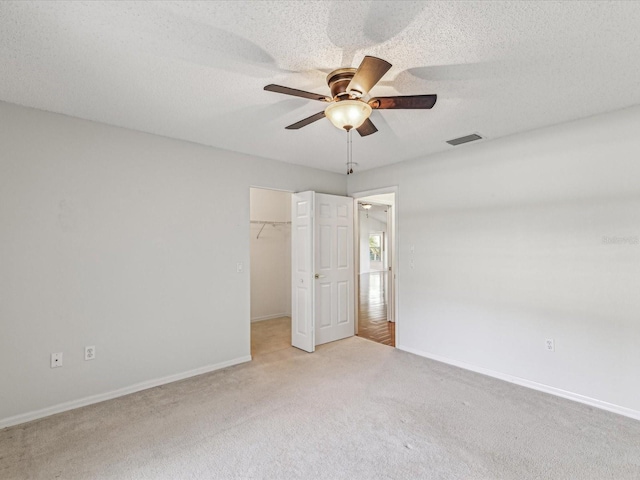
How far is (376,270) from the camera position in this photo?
14.8m

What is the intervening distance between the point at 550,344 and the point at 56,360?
4.40m

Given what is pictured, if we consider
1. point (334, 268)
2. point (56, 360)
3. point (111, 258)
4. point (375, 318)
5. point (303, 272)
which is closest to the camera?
point (56, 360)

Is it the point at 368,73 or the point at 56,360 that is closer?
the point at 368,73

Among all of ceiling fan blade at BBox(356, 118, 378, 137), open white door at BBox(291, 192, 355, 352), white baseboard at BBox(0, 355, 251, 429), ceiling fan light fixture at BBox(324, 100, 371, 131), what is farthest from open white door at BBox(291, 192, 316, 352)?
ceiling fan light fixture at BBox(324, 100, 371, 131)

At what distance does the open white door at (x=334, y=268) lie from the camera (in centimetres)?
443

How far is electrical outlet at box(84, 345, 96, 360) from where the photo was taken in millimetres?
2836

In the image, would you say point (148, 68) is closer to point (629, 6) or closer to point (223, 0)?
point (223, 0)

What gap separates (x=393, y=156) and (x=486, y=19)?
95.9 inches

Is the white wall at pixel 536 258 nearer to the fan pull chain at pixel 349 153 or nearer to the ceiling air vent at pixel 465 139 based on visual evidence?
the ceiling air vent at pixel 465 139

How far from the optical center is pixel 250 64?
2.00m

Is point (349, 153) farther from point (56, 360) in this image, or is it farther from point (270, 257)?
point (56, 360)

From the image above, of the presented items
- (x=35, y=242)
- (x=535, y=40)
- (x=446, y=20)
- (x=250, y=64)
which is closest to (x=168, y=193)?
(x=35, y=242)

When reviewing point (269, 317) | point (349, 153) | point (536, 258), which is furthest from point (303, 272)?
point (536, 258)

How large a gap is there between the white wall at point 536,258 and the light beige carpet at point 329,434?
39 centimetres
